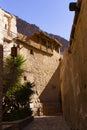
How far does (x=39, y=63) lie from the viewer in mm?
33750

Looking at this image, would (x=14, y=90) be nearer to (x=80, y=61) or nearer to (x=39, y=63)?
(x=80, y=61)

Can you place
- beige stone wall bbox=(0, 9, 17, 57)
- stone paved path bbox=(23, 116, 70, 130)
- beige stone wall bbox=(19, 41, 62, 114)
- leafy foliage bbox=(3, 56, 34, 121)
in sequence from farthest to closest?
1. beige stone wall bbox=(19, 41, 62, 114)
2. beige stone wall bbox=(0, 9, 17, 57)
3. leafy foliage bbox=(3, 56, 34, 121)
4. stone paved path bbox=(23, 116, 70, 130)

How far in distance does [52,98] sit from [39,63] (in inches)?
196

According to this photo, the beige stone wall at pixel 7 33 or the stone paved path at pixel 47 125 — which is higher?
the beige stone wall at pixel 7 33

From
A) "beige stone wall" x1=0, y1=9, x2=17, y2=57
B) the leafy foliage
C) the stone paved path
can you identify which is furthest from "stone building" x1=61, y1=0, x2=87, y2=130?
"beige stone wall" x1=0, y1=9, x2=17, y2=57

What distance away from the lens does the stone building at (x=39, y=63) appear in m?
30.2

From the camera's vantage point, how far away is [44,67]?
34500 millimetres

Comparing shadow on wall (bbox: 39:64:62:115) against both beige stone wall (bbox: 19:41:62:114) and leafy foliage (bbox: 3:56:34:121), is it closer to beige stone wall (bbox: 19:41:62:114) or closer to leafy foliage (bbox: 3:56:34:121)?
beige stone wall (bbox: 19:41:62:114)

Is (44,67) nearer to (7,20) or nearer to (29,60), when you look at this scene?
(29,60)

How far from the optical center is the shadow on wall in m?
31.4

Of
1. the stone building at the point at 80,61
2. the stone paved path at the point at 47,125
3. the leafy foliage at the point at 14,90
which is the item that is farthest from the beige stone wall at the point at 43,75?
the stone building at the point at 80,61

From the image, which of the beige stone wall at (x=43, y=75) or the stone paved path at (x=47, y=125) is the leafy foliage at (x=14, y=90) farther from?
the beige stone wall at (x=43, y=75)

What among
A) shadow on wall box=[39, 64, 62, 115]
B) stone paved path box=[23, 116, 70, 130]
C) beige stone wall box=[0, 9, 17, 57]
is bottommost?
stone paved path box=[23, 116, 70, 130]

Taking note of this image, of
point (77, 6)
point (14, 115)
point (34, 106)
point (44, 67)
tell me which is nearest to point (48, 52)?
point (44, 67)
